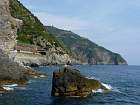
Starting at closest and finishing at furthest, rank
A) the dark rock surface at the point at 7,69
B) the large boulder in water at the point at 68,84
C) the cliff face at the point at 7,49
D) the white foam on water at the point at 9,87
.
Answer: the large boulder in water at the point at 68,84, the white foam on water at the point at 9,87, the dark rock surface at the point at 7,69, the cliff face at the point at 7,49

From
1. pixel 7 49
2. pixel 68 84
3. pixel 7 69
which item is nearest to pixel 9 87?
pixel 7 69

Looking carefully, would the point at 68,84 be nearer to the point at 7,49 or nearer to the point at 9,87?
the point at 9,87

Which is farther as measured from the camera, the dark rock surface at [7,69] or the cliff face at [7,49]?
the cliff face at [7,49]

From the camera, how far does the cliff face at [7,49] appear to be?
7338 centimetres

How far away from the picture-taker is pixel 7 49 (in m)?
90.1

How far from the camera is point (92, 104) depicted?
58.2 m

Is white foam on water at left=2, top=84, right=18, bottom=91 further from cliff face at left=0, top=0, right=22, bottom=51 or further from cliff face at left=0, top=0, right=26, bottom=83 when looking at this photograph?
cliff face at left=0, top=0, right=22, bottom=51

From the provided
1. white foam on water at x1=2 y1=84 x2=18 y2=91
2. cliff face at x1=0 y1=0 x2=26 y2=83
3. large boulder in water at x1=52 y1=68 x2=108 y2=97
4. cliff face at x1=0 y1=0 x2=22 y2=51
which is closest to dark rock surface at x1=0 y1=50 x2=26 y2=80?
cliff face at x1=0 y1=0 x2=26 y2=83

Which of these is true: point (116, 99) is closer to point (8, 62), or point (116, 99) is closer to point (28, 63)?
point (8, 62)

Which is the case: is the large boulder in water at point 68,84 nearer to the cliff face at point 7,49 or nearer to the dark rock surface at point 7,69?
the dark rock surface at point 7,69

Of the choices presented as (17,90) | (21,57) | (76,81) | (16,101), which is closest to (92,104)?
(76,81)

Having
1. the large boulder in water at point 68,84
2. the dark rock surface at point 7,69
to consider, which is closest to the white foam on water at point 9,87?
the dark rock surface at point 7,69

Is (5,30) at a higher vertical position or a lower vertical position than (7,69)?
higher

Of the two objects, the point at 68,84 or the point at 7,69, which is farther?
the point at 7,69
